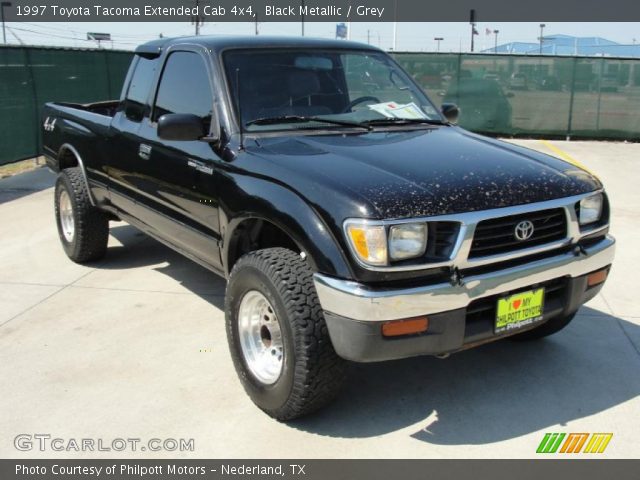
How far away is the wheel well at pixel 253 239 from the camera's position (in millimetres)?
3562

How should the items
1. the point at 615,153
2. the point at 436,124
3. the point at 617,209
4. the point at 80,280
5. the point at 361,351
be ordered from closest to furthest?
the point at 361,351 → the point at 436,124 → the point at 80,280 → the point at 617,209 → the point at 615,153

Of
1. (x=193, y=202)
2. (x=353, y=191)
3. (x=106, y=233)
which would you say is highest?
(x=353, y=191)

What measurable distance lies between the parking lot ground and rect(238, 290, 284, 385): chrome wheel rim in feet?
0.79

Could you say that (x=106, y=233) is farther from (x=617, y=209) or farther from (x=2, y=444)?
(x=617, y=209)

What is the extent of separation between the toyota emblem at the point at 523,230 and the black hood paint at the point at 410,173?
0.10 m

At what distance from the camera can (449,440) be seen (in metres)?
3.20

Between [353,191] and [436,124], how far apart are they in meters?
1.65

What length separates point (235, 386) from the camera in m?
3.73

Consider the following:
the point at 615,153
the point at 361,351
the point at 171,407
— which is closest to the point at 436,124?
the point at 361,351

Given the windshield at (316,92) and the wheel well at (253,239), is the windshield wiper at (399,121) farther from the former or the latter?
the wheel well at (253,239)

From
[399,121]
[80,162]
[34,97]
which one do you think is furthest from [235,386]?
[34,97]

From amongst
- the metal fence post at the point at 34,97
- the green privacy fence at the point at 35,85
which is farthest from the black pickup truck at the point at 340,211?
the metal fence post at the point at 34,97

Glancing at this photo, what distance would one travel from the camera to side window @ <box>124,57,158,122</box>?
477 cm

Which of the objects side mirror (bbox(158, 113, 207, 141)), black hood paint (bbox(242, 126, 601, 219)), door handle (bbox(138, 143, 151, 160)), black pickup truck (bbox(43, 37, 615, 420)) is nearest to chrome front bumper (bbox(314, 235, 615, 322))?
black pickup truck (bbox(43, 37, 615, 420))
